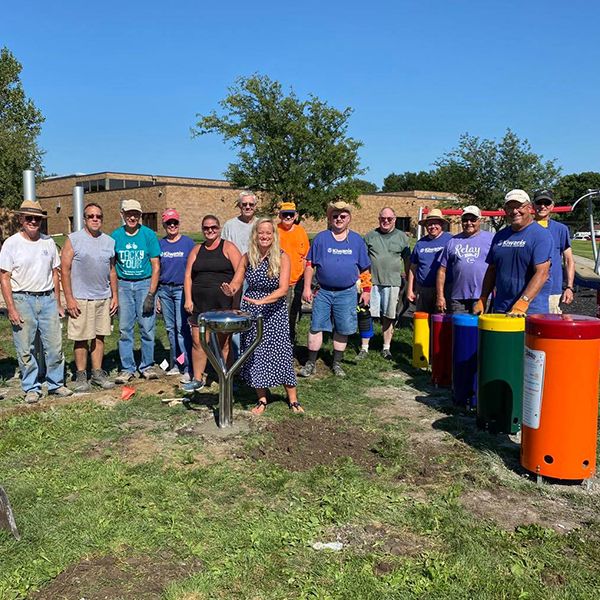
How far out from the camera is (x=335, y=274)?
7113 millimetres

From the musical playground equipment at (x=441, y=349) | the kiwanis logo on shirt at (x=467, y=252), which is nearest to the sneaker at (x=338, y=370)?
the musical playground equipment at (x=441, y=349)

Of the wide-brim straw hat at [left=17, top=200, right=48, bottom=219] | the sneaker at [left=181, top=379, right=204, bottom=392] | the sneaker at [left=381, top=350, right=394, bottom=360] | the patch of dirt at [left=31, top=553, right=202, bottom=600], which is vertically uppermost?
the wide-brim straw hat at [left=17, top=200, right=48, bottom=219]

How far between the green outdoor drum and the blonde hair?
189 cm

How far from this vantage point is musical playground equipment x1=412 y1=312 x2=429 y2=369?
301 inches

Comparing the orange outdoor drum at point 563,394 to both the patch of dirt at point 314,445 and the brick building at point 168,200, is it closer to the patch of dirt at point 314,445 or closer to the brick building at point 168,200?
the patch of dirt at point 314,445

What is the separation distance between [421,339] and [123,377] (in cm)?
367

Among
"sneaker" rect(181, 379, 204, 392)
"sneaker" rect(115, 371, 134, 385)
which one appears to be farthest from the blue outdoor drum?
"sneaker" rect(115, 371, 134, 385)

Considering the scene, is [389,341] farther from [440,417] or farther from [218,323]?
[218,323]

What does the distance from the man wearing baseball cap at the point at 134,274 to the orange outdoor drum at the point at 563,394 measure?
4.33m

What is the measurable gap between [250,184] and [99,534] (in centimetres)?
3089

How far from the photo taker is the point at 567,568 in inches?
126

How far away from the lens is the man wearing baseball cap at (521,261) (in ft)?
17.1

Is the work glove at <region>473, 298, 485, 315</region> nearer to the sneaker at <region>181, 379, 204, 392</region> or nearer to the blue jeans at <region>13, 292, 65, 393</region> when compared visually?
the sneaker at <region>181, 379, 204, 392</region>

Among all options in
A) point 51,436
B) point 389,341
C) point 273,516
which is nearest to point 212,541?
point 273,516
